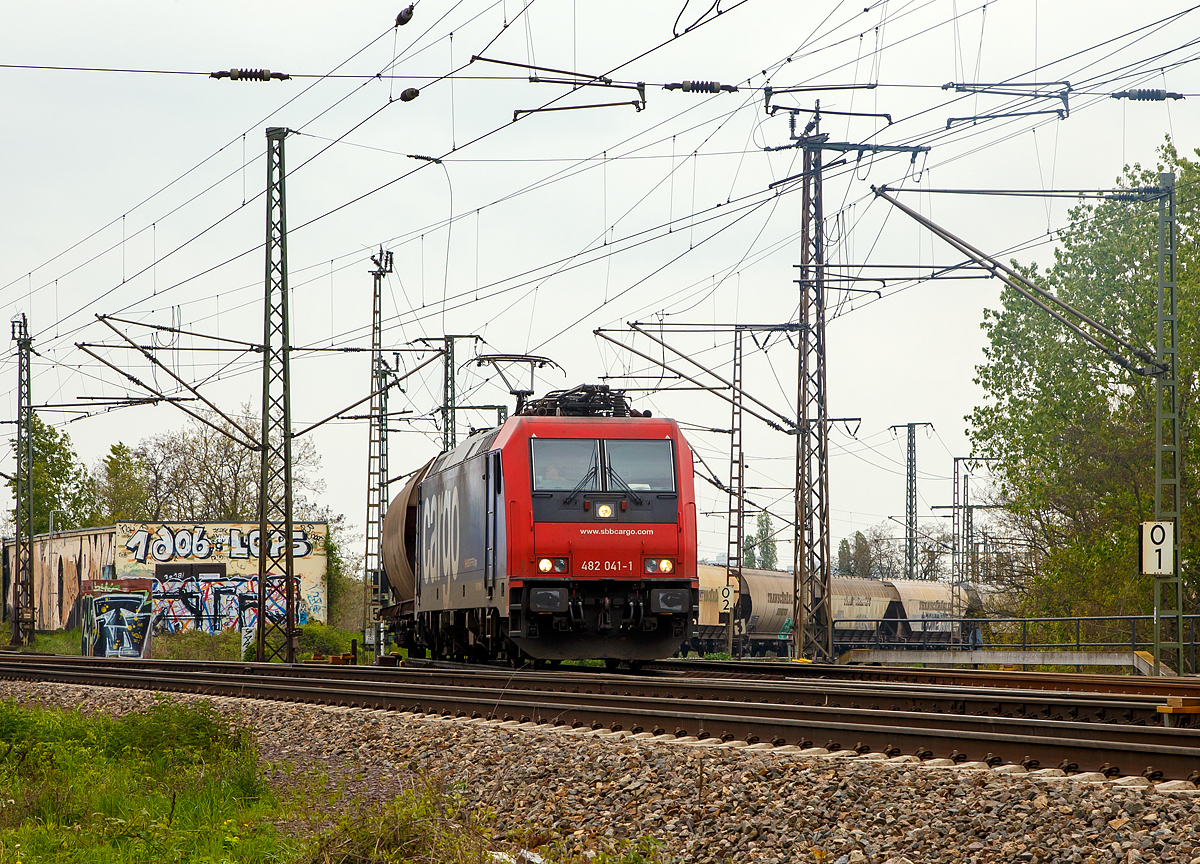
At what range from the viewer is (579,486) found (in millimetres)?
17875

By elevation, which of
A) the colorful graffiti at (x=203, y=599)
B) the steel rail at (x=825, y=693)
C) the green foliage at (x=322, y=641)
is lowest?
the green foliage at (x=322, y=641)

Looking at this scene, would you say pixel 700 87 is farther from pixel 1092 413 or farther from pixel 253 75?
pixel 1092 413

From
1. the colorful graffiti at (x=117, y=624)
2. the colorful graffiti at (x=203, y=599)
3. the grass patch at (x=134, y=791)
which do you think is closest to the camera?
the grass patch at (x=134, y=791)

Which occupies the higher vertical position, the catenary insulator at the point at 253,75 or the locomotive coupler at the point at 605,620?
the catenary insulator at the point at 253,75

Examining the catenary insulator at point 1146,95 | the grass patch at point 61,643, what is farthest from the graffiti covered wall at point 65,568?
the catenary insulator at point 1146,95

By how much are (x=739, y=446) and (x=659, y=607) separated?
57.1 ft

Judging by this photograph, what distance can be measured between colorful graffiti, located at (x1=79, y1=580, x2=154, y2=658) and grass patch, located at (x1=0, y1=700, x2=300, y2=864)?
31821mm

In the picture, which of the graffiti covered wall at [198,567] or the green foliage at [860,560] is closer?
the graffiti covered wall at [198,567]

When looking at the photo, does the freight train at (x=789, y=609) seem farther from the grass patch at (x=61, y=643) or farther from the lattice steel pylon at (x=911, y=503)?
the grass patch at (x=61, y=643)

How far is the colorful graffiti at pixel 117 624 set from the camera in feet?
147

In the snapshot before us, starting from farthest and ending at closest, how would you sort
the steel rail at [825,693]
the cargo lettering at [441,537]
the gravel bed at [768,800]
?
1. the cargo lettering at [441,537]
2. the steel rail at [825,693]
3. the gravel bed at [768,800]

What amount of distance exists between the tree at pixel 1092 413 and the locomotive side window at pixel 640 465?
19.4 metres

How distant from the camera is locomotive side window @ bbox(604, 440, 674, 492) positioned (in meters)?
18.0

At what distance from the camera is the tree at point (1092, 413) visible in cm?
3341
